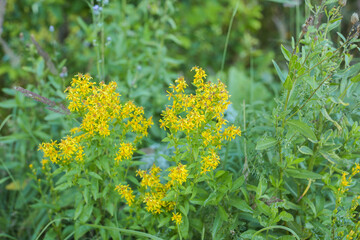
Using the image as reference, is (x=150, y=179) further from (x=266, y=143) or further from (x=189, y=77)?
(x=189, y=77)

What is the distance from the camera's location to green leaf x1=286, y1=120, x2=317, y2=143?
137 centimetres

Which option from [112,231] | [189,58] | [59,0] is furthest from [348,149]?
[59,0]

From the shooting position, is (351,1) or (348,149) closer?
(348,149)

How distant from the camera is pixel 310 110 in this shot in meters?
1.56

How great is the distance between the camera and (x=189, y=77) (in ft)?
11.5

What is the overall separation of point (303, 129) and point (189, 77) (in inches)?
86.0

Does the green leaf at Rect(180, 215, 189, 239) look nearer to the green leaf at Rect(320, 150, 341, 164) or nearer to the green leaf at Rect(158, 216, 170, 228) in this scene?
the green leaf at Rect(158, 216, 170, 228)

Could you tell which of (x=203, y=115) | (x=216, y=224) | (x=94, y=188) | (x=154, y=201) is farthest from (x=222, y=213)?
(x=94, y=188)

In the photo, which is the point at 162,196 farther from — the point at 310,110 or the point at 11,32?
the point at 11,32

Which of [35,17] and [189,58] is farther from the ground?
[35,17]

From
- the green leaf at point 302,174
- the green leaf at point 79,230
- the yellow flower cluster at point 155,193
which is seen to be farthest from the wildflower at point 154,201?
the green leaf at point 302,174

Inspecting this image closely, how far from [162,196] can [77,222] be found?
429mm

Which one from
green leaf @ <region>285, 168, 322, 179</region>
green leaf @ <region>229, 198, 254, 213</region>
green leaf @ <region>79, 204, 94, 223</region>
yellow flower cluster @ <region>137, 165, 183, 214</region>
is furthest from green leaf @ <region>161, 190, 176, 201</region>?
green leaf @ <region>285, 168, 322, 179</region>

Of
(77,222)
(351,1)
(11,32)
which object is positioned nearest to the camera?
(77,222)
